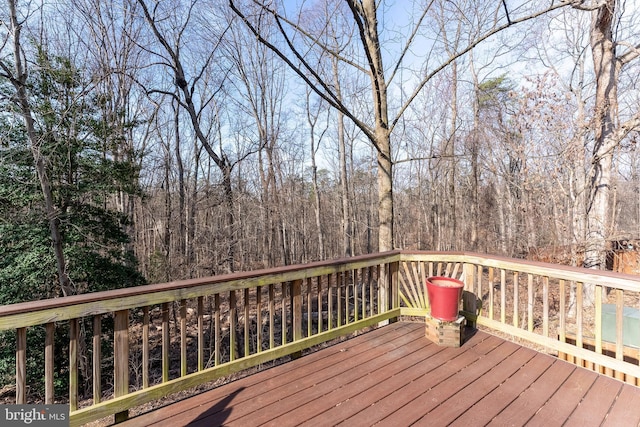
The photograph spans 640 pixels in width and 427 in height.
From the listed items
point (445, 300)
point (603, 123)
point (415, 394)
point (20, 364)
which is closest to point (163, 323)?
point (20, 364)

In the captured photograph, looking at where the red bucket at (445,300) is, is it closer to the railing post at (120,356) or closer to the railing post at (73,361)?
the railing post at (120,356)

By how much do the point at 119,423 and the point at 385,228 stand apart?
3.83 m

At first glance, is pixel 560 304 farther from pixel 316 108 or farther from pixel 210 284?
pixel 316 108

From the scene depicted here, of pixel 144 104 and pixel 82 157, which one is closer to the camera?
pixel 82 157

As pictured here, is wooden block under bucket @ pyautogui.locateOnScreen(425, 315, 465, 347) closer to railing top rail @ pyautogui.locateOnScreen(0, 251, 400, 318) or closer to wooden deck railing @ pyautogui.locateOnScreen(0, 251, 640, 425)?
wooden deck railing @ pyautogui.locateOnScreen(0, 251, 640, 425)

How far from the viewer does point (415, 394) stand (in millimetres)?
2248

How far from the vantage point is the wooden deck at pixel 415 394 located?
198 centimetres

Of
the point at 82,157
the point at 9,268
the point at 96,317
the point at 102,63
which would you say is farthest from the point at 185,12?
the point at 96,317

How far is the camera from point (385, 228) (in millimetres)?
4742

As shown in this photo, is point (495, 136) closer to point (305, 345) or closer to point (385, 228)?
point (385, 228)

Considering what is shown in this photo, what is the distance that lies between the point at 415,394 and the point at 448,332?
3.27ft

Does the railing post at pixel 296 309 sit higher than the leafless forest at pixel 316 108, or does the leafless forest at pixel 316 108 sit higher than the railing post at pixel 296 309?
the leafless forest at pixel 316 108

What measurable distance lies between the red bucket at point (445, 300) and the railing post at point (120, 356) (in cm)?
275

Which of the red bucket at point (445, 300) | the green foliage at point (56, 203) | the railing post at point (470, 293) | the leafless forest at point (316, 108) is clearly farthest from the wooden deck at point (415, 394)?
the green foliage at point (56, 203)
